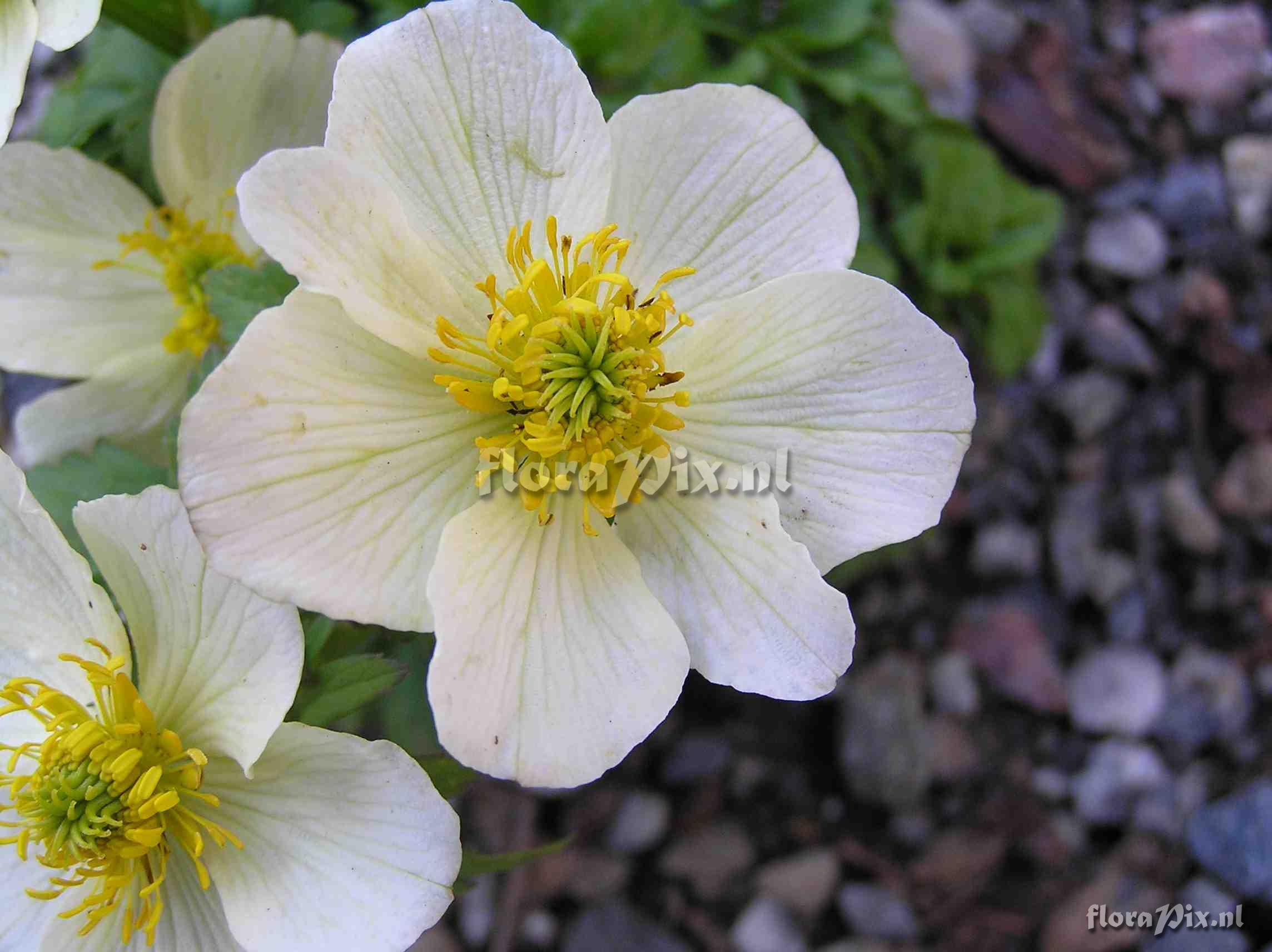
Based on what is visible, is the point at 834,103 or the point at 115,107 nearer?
the point at 115,107

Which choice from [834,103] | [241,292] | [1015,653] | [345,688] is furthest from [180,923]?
[1015,653]

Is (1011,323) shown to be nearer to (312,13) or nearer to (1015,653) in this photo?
(1015,653)

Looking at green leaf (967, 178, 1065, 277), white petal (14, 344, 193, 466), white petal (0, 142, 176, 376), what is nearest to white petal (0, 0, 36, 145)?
white petal (0, 142, 176, 376)

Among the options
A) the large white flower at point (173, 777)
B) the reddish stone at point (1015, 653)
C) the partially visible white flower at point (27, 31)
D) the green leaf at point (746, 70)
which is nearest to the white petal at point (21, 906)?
the large white flower at point (173, 777)

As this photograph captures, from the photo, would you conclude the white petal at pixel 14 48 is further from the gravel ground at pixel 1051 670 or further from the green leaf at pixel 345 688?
the gravel ground at pixel 1051 670

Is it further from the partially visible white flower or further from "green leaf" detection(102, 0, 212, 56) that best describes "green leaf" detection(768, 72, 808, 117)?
the partially visible white flower

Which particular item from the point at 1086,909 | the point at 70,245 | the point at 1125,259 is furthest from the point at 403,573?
the point at 1125,259
